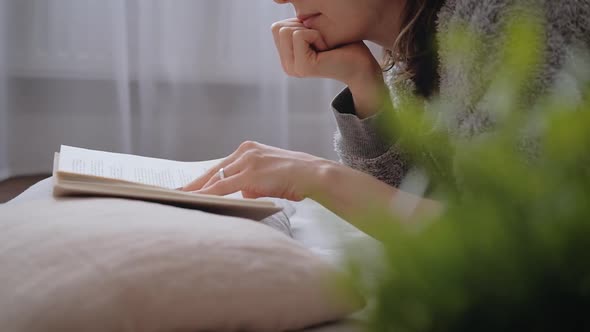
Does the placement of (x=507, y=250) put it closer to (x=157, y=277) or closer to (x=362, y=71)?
(x=157, y=277)

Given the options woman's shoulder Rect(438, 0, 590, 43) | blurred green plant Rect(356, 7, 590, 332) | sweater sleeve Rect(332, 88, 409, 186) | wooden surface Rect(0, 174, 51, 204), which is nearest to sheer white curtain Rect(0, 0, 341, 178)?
wooden surface Rect(0, 174, 51, 204)

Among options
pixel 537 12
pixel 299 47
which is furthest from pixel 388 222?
pixel 299 47

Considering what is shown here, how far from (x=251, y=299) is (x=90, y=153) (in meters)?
0.54

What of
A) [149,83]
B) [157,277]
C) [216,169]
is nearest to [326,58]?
[216,169]

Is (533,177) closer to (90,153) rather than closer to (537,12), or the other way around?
(537,12)

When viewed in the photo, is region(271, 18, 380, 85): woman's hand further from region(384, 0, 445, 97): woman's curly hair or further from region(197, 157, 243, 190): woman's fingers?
region(197, 157, 243, 190): woman's fingers

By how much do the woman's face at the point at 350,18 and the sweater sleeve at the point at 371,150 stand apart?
0.47ft

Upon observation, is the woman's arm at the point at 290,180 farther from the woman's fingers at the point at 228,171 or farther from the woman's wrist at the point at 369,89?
the woman's wrist at the point at 369,89

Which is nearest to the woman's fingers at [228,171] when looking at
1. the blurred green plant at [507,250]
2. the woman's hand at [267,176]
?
the woman's hand at [267,176]

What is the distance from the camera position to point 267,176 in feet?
3.17

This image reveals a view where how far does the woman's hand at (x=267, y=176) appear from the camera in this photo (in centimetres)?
96

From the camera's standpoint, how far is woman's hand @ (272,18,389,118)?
54.3 inches

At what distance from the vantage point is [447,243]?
0.78 ft

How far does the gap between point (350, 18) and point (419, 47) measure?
0.14m
